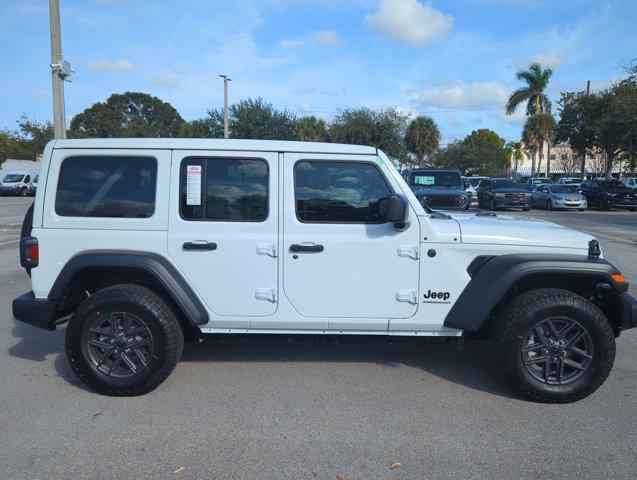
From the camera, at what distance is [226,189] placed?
4.27 m

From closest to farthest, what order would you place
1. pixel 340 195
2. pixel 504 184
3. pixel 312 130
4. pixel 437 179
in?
pixel 340 195, pixel 437 179, pixel 504 184, pixel 312 130

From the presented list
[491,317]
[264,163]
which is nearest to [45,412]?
[264,163]

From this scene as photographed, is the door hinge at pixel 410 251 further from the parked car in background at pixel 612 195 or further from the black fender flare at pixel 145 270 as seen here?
the parked car in background at pixel 612 195

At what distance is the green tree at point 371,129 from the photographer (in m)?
35.1

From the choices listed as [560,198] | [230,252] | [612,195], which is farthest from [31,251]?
[612,195]

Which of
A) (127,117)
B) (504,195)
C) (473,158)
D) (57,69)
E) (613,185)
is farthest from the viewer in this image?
(127,117)

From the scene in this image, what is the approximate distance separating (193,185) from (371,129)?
107 feet

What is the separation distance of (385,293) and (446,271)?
0.52m

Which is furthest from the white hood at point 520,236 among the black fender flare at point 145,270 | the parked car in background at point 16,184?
the parked car in background at point 16,184

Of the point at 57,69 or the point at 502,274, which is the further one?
the point at 57,69

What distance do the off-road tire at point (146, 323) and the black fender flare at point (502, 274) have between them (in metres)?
2.25

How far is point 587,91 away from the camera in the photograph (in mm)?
39812

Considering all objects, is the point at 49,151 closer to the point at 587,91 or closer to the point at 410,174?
the point at 410,174

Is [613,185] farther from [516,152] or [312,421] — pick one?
[516,152]
